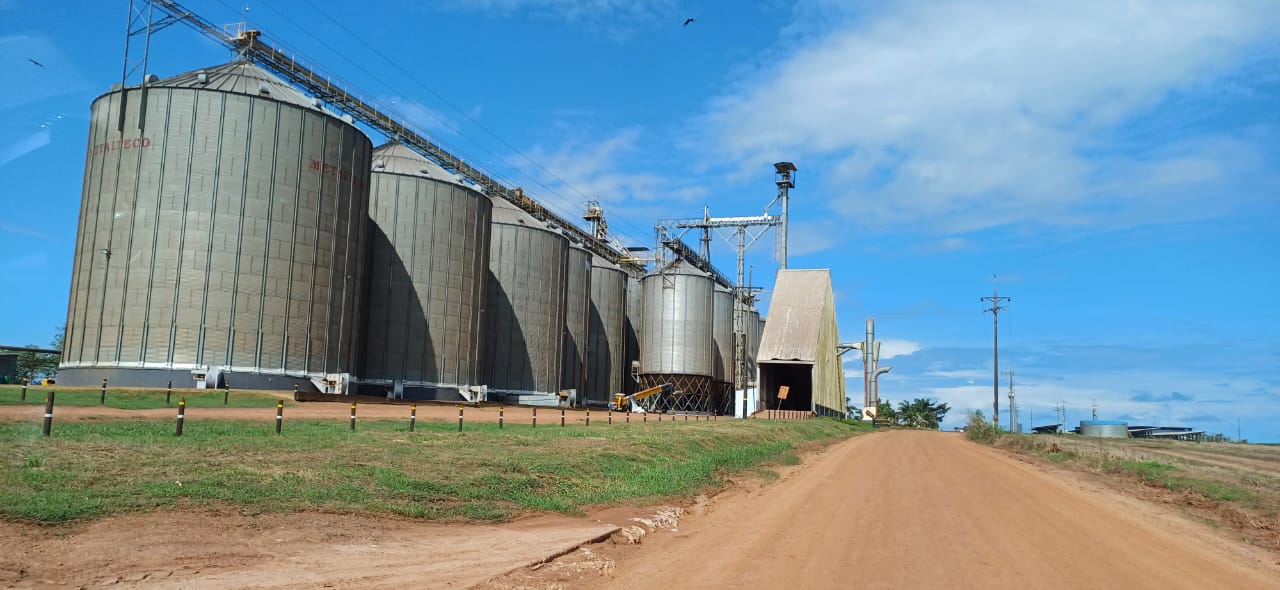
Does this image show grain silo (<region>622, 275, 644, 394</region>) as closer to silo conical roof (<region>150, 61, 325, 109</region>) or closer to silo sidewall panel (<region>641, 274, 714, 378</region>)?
silo sidewall panel (<region>641, 274, 714, 378</region>)

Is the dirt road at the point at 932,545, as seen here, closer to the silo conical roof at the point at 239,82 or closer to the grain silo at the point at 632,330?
the silo conical roof at the point at 239,82

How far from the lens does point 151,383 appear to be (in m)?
43.0

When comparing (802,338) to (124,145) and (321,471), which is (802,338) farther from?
(321,471)

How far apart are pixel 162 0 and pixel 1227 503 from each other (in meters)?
59.7

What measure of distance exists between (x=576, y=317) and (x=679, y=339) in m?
12.6

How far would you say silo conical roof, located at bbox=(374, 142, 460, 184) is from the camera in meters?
61.0

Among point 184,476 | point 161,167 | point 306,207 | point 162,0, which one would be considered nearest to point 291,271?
point 306,207

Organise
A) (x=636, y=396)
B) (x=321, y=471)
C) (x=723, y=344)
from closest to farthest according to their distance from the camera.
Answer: (x=321, y=471), (x=636, y=396), (x=723, y=344)

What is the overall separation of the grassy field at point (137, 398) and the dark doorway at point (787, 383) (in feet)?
135

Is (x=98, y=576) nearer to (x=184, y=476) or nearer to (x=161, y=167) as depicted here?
(x=184, y=476)

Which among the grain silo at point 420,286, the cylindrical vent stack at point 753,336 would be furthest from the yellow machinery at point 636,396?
the cylindrical vent stack at point 753,336

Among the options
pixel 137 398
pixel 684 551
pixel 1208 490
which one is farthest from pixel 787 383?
pixel 684 551

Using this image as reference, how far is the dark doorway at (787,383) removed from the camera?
238 feet

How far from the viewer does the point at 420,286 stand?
191ft
